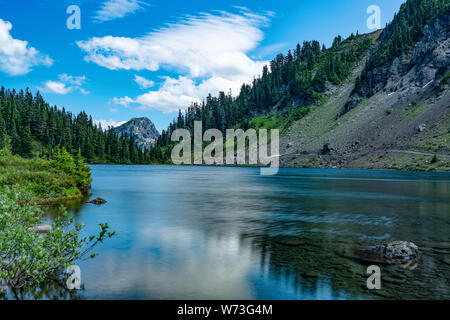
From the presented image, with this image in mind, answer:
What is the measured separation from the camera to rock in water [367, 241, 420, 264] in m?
17.6

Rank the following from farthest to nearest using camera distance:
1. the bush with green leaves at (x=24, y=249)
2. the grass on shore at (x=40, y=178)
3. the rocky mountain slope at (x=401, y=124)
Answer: the rocky mountain slope at (x=401, y=124), the grass on shore at (x=40, y=178), the bush with green leaves at (x=24, y=249)

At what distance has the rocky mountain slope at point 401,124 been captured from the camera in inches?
5103

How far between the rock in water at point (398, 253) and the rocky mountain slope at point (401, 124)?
378 feet

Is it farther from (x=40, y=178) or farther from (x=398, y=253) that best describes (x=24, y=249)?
(x=40, y=178)

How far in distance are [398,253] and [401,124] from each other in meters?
153

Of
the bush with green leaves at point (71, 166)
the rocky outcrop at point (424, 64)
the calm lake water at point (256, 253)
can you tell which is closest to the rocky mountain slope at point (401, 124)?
the rocky outcrop at point (424, 64)

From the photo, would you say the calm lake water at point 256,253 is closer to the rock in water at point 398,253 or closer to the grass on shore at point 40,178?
the rock in water at point 398,253

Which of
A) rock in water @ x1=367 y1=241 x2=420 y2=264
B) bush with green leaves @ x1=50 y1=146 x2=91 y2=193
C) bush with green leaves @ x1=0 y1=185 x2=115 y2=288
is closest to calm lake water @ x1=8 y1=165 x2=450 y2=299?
rock in water @ x1=367 y1=241 x2=420 y2=264

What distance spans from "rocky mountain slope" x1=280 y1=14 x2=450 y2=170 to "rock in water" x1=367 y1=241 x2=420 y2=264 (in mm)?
115189

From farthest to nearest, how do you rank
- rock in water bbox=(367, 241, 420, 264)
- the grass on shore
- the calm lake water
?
1. the grass on shore
2. rock in water bbox=(367, 241, 420, 264)
3. the calm lake water

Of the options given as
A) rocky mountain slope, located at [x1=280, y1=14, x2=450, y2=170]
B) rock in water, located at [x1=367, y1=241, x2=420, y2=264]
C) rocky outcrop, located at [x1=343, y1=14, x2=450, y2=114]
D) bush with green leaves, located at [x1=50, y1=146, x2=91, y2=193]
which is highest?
rocky outcrop, located at [x1=343, y1=14, x2=450, y2=114]

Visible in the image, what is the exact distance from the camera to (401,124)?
14900 cm

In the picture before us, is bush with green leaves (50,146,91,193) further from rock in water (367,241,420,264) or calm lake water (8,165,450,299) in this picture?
rock in water (367,241,420,264)

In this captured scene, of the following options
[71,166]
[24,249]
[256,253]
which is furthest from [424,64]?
[24,249]
